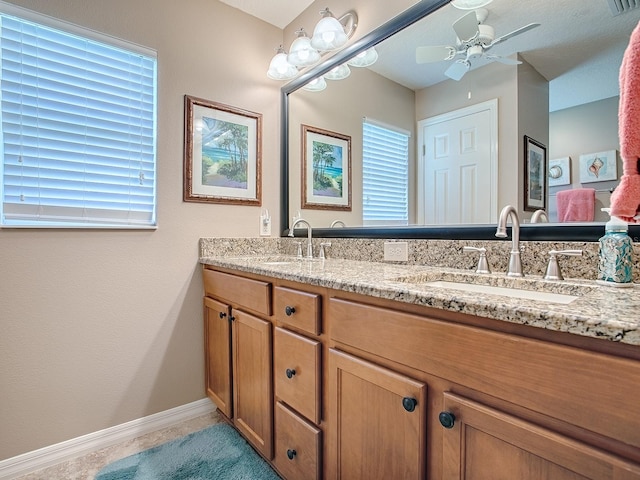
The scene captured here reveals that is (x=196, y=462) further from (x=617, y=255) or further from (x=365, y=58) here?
(x=365, y=58)

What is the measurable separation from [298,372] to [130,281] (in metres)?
1.08

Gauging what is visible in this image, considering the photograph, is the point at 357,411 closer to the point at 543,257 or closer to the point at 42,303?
the point at 543,257

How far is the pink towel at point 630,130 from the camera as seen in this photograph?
2.31ft

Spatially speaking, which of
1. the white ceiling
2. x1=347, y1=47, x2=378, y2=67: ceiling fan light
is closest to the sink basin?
the white ceiling

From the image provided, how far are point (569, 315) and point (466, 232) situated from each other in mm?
791

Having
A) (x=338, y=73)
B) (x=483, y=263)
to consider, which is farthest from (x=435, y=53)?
(x=483, y=263)

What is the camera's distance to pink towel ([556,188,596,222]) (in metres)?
1.05

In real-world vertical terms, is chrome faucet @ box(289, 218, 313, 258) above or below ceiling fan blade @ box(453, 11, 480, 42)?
below

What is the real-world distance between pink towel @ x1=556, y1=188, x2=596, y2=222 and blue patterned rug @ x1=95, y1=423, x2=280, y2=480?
1487mm

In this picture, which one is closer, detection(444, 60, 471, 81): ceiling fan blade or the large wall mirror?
the large wall mirror

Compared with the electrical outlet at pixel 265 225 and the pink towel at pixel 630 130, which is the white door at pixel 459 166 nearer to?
the pink towel at pixel 630 130

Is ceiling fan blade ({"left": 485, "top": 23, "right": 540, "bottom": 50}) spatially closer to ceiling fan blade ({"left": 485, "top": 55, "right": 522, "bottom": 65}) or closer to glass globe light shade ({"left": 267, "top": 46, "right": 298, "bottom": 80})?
ceiling fan blade ({"left": 485, "top": 55, "right": 522, "bottom": 65})

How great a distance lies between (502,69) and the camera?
4.09 ft

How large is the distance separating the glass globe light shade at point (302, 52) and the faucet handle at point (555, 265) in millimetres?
1651
